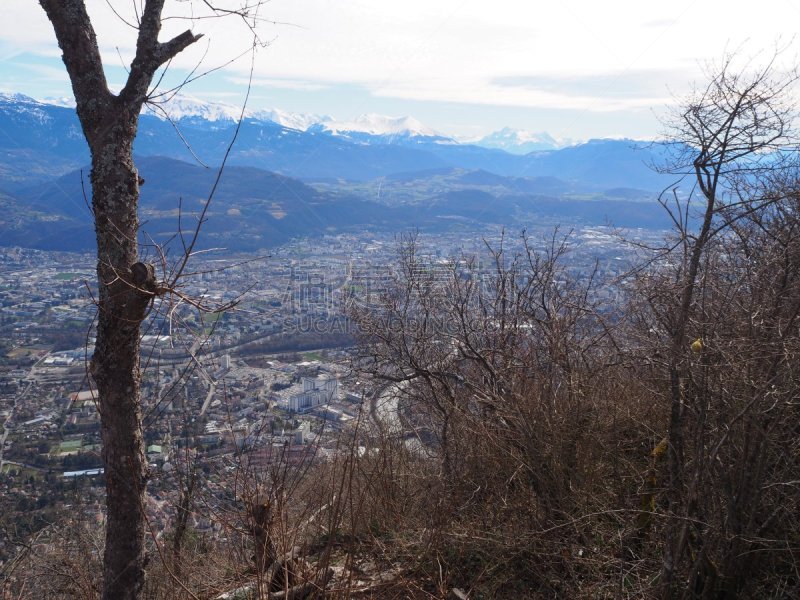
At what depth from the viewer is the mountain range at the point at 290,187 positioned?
43.6 metres

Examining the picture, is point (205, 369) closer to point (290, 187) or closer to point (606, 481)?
point (606, 481)

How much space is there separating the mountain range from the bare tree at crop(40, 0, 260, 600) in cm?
15

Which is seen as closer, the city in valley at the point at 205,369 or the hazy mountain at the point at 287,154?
the city in valley at the point at 205,369

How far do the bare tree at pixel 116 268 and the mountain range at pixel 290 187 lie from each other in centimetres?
15

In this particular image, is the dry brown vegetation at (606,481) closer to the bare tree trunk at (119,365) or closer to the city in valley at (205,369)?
the bare tree trunk at (119,365)

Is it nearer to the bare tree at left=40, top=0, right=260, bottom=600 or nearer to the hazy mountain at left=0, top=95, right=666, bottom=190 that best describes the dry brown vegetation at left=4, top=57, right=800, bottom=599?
the bare tree at left=40, top=0, right=260, bottom=600

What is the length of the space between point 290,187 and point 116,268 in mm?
63262

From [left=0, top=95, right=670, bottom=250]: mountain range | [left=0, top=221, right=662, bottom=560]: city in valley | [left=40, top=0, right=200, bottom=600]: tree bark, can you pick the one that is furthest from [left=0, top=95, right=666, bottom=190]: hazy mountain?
[left=40, top=0, right=200, bottom=600]: tree bark

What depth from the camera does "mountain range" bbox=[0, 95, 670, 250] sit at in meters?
43.6

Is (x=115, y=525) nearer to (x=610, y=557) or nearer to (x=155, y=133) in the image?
(x=610, y=557)

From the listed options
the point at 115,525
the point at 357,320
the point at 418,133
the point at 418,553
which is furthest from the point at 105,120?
the point at 418,133

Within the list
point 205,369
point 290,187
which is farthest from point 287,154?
point 205,369

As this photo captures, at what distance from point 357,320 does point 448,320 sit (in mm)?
1091

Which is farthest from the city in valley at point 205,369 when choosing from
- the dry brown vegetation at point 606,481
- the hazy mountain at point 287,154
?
the hazy mountain at point 287,154
